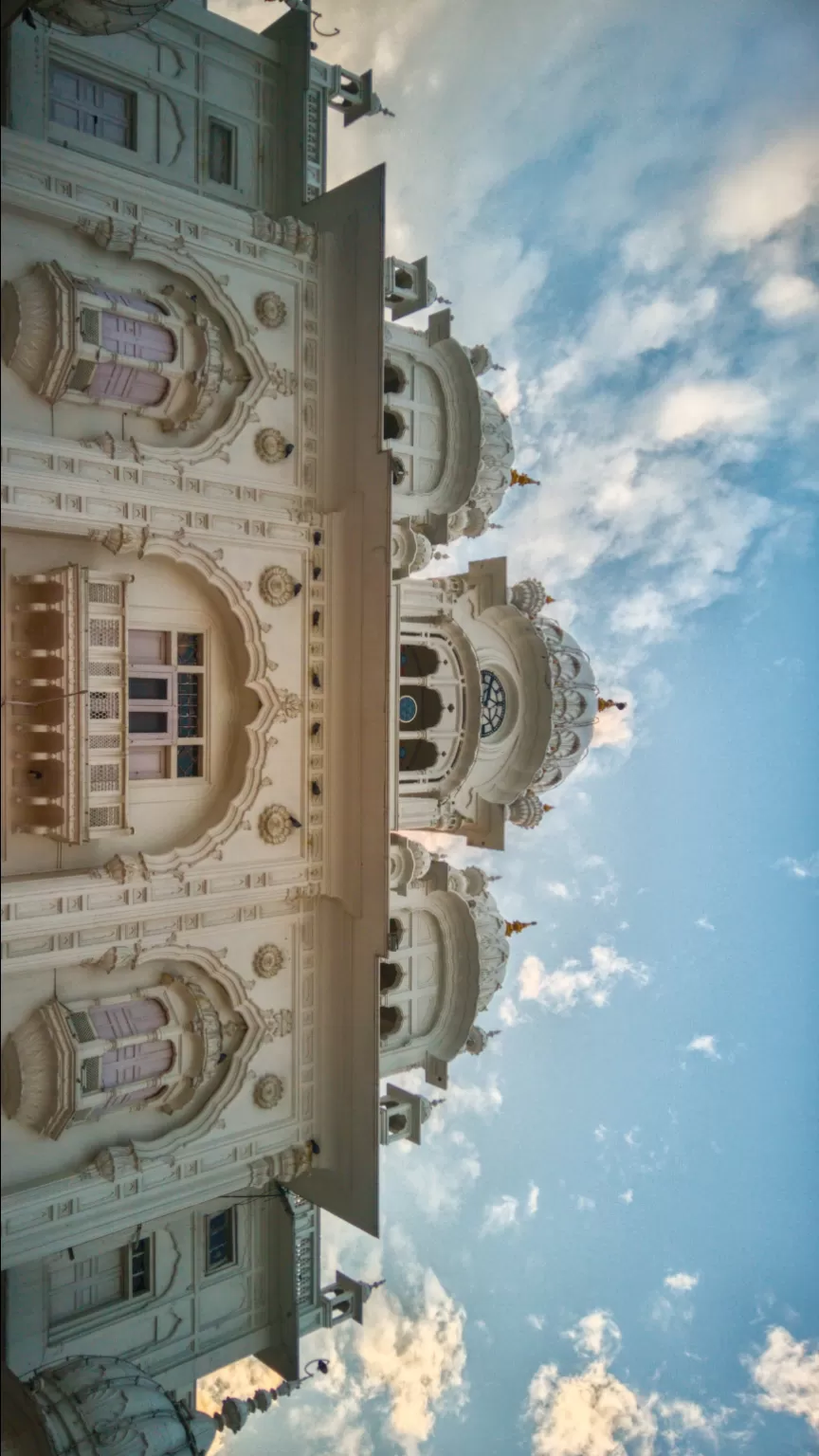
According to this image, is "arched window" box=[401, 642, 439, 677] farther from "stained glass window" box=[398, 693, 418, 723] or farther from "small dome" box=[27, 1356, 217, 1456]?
"small dome" box=[27, 1356, 217, 1456]

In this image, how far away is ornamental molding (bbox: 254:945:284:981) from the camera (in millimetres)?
13836

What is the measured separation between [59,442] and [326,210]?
684cm

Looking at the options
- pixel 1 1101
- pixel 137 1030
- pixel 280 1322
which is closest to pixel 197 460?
pixel 137 1030

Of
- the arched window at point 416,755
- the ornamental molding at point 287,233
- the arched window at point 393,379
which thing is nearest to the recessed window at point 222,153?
the ornamental molding at point 287,233

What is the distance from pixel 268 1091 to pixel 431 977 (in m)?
4.59

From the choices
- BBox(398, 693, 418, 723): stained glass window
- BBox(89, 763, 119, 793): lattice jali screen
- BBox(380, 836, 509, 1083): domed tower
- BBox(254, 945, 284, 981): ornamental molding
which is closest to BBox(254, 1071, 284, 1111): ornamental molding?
BBox(254, 945, 284, 981): ornamental molding

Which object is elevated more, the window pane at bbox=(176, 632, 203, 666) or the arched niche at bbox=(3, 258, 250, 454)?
the arched niche at bbox=(3, 258, 250, 454)

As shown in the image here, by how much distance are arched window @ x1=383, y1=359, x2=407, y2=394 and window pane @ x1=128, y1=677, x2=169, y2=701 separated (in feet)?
25.6

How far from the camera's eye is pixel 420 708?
17.3m

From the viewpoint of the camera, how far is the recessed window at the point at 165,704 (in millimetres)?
12992

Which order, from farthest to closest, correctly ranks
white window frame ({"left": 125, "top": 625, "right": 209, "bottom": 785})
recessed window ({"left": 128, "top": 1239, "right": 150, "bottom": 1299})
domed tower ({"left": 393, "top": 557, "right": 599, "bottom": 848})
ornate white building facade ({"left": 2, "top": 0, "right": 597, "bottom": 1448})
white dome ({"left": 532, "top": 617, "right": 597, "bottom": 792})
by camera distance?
1. white dome ({"left": 532, "top": 617, "right": 597, "bottom": 792})
2. domed tower ({"left": 393, "top": 557, "right": 599, "bottom": 848})
3. recessed window ({"left": 128, "top": 1239, "right": 150, "bottom": 1299})
4. white window frame ({"left": 125, "top": 625, "right": 209, "bottom": 785})
5. ornate white building facade ({"left": 2, "top": 0, "right": 597, "bottom": 1448})

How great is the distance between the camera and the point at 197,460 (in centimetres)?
1310

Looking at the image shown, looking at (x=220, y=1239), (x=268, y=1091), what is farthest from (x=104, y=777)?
(x=220, y=1239)

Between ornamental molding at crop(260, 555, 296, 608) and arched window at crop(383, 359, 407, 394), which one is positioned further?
arched window at crop(383, 359, 407, 394)
